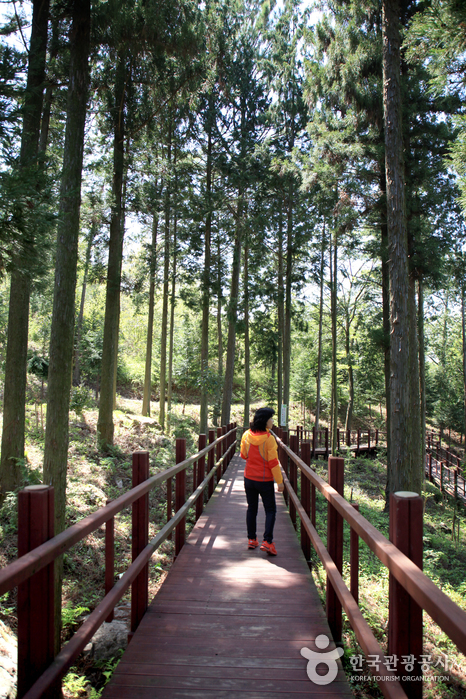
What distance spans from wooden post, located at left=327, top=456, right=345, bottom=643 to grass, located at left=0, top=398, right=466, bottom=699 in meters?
1.31

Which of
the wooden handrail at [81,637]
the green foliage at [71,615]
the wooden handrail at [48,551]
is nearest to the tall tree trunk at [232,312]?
the green foliage at [71,615]

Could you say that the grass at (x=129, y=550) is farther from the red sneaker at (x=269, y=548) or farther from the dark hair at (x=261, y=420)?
the dark hair at (x=261, y=420)

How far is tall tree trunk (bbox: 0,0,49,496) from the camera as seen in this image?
25.6 ft

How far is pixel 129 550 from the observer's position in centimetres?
743

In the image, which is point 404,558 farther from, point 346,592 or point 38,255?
point 38,255

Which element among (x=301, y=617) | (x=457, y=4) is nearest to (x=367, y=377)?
(x=457, y=4)

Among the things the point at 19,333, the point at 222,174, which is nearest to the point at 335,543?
the point at 19,333

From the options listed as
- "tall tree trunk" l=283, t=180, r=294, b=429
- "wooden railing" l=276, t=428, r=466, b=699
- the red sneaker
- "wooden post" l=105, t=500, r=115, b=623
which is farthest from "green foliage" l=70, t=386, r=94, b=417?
"wooden railing" l=276, t=428, r=466, b=699

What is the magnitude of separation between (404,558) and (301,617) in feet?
6.45

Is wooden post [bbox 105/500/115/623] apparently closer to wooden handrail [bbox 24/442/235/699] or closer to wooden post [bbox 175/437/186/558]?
wooden handrail [bbox 24/442/235/699]

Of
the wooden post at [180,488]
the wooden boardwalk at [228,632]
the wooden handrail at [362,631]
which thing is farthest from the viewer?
the wooden post at [180,488]

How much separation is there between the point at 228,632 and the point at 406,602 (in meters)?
1.78

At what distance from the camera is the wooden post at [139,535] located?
310cm

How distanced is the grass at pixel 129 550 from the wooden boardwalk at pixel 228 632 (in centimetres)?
94
